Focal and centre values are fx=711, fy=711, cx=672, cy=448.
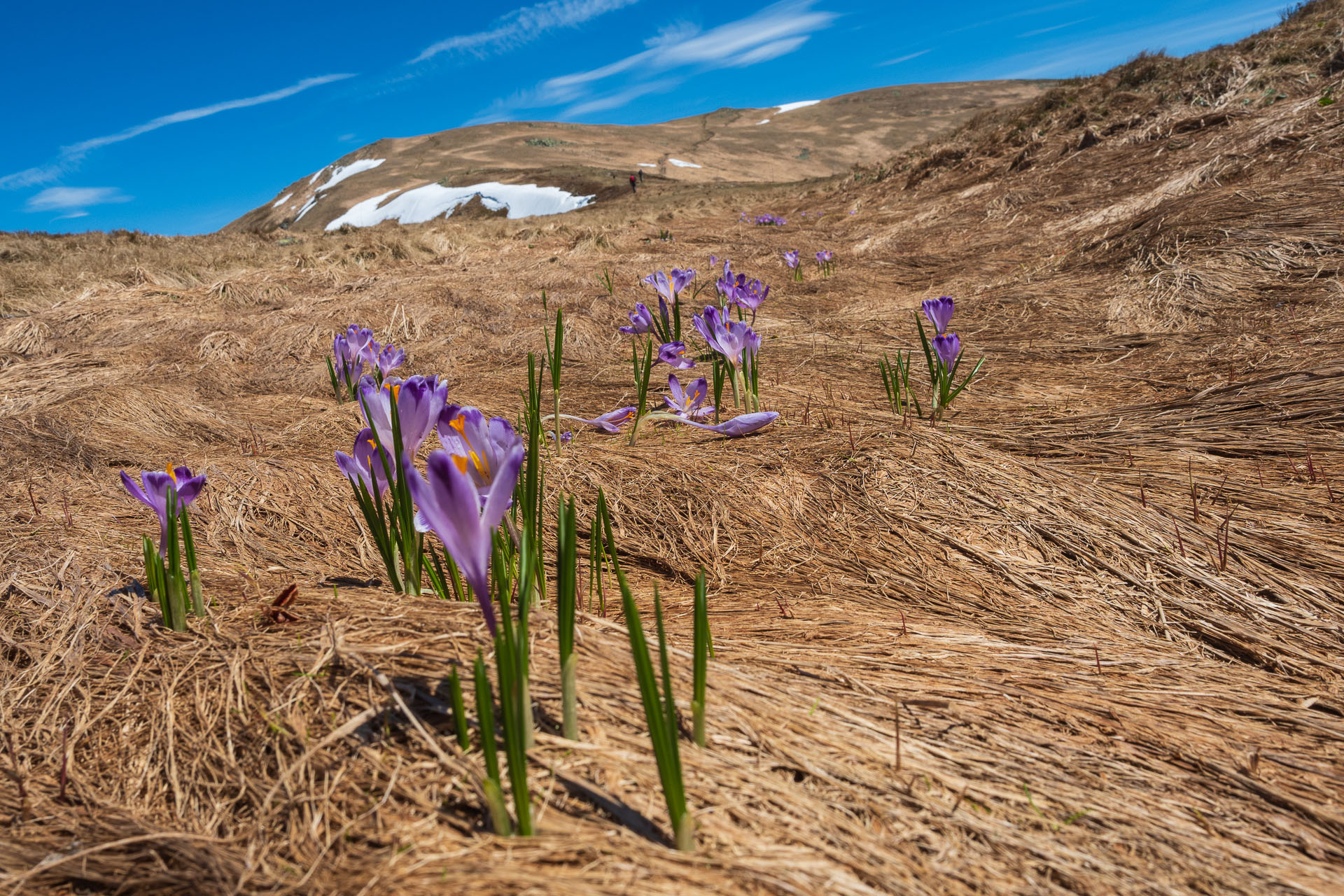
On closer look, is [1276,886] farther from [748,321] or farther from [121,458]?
[748,321]

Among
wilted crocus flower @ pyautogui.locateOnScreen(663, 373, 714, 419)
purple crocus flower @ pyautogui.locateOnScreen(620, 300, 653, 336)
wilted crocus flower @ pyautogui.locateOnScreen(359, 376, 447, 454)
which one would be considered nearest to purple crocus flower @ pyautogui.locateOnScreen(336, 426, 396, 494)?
wilted crocus flower @ pyautogui.locateOnScreen(359, 376, 447, 454)

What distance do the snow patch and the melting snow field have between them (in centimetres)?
1380

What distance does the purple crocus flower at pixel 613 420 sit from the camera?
2.79m

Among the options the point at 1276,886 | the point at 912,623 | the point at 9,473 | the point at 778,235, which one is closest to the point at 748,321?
the point at 912,623

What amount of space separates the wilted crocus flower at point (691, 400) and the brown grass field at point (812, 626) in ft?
0.75

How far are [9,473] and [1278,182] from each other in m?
6.73

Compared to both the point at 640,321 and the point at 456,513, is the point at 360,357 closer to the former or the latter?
the point at 640,321

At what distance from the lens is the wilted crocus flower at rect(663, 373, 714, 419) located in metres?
2.78

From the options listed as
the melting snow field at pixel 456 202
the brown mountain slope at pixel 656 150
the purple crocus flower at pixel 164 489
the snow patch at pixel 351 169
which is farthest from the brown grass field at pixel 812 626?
the snow patch at pixel 351 169

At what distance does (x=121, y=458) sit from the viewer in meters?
2.73

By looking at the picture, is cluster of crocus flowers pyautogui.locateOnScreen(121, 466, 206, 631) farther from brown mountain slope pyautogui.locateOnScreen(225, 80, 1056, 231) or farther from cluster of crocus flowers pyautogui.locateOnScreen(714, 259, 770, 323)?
brown mountain slope pyautogui.locateOnScreen(225, 80, 1056, 231)

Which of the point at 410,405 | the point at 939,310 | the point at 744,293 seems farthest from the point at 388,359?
the point at 939,310

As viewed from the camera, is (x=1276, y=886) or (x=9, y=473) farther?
(x=9, y=473)

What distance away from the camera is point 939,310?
295 centimetres
